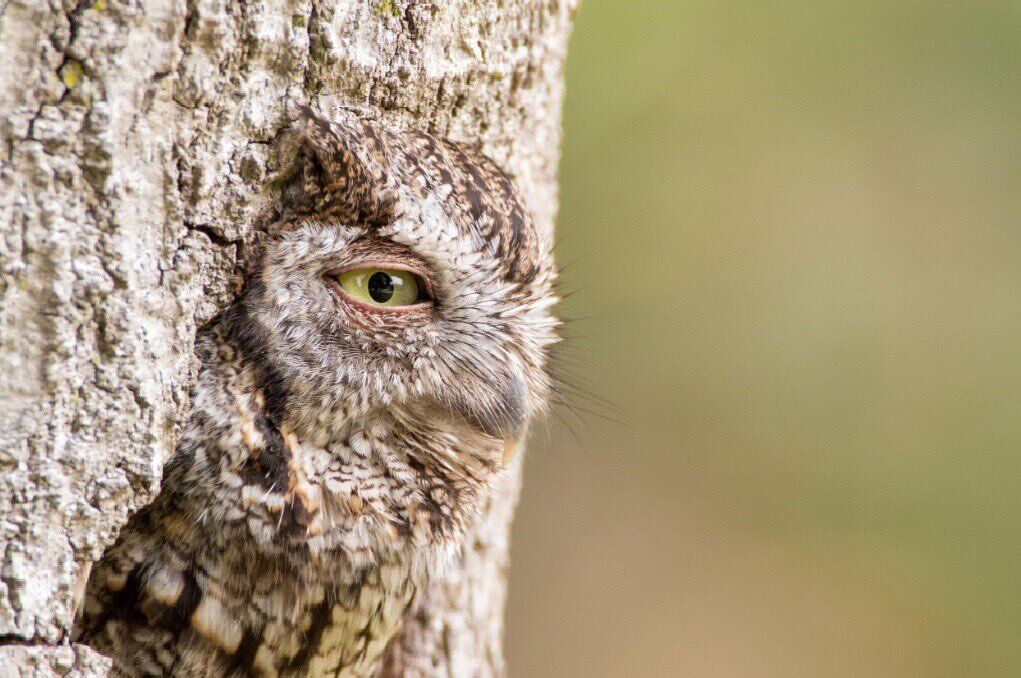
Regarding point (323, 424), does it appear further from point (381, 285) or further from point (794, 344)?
point (794, 344)

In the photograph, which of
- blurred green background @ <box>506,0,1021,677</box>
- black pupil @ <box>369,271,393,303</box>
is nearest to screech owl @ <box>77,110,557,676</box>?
black pupil @ <box>369,271,393,303</box>

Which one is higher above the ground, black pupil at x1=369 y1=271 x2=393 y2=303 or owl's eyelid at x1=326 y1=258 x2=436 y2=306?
owl's eyelid at x1=326 y1=258 x2=436 y2=306

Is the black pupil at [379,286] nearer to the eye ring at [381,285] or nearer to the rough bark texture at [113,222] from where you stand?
the eye ring at [381,285]

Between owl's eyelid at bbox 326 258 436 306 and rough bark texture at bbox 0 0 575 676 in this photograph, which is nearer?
rough bark texture at bbox 0 0 575 676

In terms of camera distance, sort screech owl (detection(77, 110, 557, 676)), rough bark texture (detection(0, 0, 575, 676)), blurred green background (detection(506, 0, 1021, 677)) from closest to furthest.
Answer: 1. rough bark texture (detection(0, 0, 575, 676))
2. screech owl (detection(77, 110, 557, 676))
3. blurred green background (detection(506, 0, 1021, 677))

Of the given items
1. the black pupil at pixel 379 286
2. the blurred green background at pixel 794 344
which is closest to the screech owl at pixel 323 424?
the black pupil at pixel 379 286

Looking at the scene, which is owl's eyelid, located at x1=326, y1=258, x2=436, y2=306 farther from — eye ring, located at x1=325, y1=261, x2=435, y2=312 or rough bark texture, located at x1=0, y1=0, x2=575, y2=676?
rough bark texture, located at x1=0, y1=0, x2=575, y2=676

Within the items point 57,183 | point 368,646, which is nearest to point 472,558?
point 368,646
